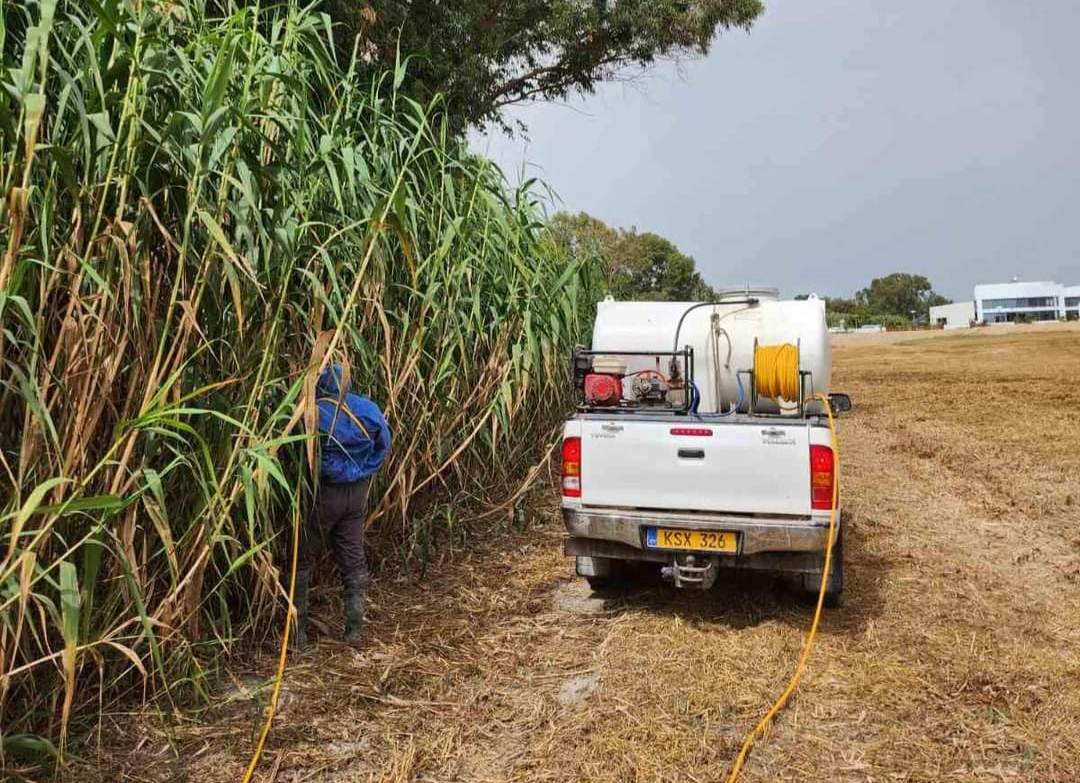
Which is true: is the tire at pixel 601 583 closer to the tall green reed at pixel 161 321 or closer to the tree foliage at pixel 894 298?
the tall green reed at pixel 161 321

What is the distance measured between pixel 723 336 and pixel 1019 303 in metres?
128

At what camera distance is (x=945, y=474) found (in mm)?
8781

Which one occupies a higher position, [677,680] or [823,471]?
[823,471]

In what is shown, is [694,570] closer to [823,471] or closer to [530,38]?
[823,471]

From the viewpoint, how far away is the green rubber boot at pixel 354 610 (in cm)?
426

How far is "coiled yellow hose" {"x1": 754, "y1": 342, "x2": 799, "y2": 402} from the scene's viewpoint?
5.25 m

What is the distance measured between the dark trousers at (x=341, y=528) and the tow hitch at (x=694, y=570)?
1.62 m

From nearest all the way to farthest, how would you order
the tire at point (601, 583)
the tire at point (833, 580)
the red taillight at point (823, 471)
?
the red taillight at point (823, 471), the tire at point (833, 580), the tire at point (601, 583)

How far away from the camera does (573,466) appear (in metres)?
4.69

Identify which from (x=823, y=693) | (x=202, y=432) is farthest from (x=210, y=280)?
(x=823, y=693)

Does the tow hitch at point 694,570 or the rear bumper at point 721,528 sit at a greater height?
the rear bumper at point 721,528

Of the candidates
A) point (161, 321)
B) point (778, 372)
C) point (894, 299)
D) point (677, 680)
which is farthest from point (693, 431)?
point (894, 299)

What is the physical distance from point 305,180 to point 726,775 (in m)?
3.03

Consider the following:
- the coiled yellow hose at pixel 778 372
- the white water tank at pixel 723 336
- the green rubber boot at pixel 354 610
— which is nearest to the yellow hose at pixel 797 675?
the coiled yellow hose at pixel 778 372
